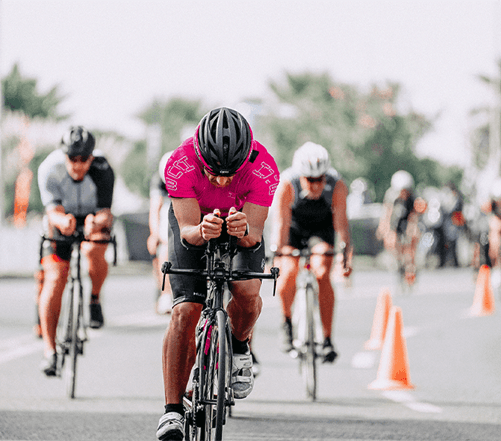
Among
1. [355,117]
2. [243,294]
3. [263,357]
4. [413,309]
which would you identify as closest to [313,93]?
[355,117]

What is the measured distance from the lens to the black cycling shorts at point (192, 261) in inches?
214

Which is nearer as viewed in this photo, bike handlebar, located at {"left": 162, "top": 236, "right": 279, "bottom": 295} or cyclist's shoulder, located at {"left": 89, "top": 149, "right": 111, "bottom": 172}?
bike handlebar, located at {"left": 162, "top": 236, "right": 279, "bottom": 295}

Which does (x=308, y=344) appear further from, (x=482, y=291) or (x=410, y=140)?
(x=410, y=140)

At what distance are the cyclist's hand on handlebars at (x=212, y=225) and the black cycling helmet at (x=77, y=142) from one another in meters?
3.41

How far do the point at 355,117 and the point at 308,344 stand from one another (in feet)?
160

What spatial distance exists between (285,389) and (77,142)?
2.54m

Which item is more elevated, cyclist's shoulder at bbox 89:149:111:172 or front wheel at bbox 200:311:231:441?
cyclist's shoulder at bbox 89:149:111:172

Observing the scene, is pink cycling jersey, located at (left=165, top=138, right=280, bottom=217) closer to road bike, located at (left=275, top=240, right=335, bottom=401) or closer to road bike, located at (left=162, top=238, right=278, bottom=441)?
road bike, located at (left=162, top=238, right=278, bottom=441)

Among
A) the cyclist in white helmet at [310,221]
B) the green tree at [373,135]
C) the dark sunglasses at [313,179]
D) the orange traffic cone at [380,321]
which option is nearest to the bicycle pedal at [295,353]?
the cyclist in white helmet at [310,221]

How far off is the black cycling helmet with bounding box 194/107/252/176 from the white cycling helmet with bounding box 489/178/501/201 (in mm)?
11395

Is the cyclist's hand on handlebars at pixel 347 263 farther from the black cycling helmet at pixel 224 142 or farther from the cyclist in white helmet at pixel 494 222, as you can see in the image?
the cyclist in white helmet at pixel 494 222

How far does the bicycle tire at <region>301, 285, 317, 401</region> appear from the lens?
26.2 feet

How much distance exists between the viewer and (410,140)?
184 feet

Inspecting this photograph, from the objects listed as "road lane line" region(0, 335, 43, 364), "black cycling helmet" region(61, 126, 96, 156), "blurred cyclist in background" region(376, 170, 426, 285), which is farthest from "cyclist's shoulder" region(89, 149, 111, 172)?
"blurred cyclist in background" region(376, 170, 426, 285)
